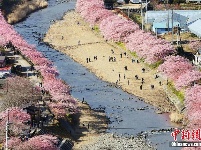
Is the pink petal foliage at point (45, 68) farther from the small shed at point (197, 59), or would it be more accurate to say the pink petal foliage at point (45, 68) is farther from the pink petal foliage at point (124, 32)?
the small shed at point (197, 59)

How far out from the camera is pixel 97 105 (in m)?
54.9

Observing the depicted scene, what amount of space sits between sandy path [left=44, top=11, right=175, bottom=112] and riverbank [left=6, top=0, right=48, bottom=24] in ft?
25.2

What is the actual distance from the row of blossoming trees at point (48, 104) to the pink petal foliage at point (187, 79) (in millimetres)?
11908

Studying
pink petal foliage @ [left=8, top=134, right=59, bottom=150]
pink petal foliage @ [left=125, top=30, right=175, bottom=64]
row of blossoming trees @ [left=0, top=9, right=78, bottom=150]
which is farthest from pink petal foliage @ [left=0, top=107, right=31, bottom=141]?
pink petal foliage @ [left=125, top=30, right=175, bottom=64]

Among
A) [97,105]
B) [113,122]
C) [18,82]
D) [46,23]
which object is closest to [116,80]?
[97,105]

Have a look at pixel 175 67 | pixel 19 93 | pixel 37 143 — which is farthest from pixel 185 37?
pixel 37 143

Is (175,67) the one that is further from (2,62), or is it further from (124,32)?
(2,62)

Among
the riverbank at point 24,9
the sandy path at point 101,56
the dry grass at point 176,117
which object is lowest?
the dry grass at point 176,117

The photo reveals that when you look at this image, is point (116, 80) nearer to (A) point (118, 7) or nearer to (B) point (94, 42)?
(B) point (94, 42)

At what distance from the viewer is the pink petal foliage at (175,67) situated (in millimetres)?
58975

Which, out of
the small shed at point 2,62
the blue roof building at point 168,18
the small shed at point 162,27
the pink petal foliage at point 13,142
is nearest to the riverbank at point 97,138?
the pink petal foliage at point 13,142

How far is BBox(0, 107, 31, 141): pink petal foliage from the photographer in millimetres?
41188

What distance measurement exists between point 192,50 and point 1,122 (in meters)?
35.2

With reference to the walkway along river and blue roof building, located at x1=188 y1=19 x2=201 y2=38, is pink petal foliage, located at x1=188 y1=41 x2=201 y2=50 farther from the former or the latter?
the walkway along river
